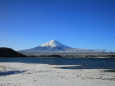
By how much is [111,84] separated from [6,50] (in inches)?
6794

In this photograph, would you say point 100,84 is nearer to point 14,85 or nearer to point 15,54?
point 14,85

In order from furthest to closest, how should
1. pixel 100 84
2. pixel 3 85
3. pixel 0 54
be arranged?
1. pixel 0 54
2. pixel 100 84
3. pixel 3 85

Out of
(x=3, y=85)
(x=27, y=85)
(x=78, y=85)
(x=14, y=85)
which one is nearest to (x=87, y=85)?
(x=78, y=85)

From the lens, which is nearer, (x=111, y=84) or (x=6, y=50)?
(x=111, y=84)

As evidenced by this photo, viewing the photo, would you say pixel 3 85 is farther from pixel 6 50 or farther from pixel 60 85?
pixel 6 50

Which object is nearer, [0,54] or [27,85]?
[27,85]

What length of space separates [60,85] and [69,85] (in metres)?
1.09

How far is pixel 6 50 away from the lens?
595 feet

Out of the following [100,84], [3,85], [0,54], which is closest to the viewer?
[3,85]

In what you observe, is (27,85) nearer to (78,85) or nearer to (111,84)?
(78,85)

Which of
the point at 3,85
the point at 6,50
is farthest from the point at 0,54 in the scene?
the point at 3,85

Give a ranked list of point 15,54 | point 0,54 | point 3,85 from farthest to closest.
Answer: point 15,54, point 0,54, point 3,85

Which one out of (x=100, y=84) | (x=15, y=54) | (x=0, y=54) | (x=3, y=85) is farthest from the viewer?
(x=15, y=54)

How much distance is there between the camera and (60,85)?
20.0 meters
